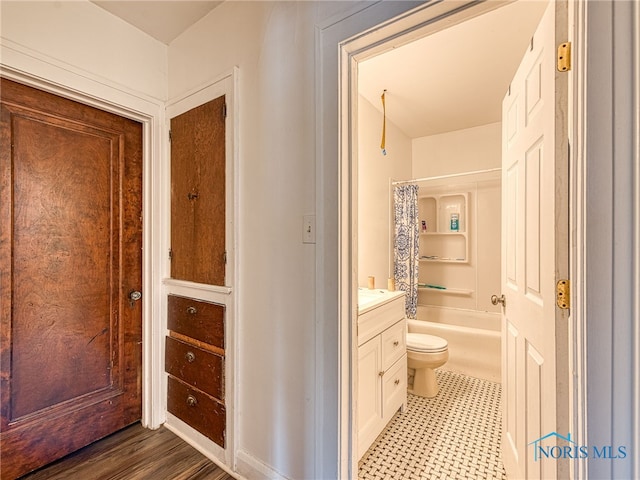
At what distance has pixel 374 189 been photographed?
2.78m

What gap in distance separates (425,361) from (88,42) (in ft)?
9.82

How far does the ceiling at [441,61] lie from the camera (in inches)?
63.4

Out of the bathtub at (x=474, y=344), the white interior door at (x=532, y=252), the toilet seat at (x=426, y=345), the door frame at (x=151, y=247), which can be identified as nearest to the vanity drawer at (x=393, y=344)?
the toilet seat at (x=426, y=345)

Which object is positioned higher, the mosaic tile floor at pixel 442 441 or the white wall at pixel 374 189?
the white wall at pixel 374 189

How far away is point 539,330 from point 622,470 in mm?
389

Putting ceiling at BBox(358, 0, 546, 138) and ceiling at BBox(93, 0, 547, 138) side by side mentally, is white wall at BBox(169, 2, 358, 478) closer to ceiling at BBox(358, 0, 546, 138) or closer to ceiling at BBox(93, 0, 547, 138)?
ceiling at BBox(93, 0, 547, 138)

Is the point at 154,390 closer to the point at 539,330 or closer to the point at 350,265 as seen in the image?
the point at 350,265

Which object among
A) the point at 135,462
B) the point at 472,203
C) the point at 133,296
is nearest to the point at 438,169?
the point at 472,203

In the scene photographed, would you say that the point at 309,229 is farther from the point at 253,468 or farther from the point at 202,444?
the point at 202,444

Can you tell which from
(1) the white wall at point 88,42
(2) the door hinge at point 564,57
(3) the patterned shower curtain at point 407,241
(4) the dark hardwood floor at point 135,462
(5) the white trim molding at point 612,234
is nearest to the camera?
(5) the white trim molding at point 612,234

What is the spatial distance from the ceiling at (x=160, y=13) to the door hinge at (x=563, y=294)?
2021 millimetres

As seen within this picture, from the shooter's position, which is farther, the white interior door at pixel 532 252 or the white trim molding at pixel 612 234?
the white interior door at pixel 532 252

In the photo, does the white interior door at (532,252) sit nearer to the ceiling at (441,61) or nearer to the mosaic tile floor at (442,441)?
the mosaic tile floor at (442,441)

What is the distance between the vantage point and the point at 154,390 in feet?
6.05
